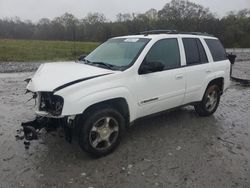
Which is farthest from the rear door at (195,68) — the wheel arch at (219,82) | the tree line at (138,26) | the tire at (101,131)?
the tree line at (138,26)

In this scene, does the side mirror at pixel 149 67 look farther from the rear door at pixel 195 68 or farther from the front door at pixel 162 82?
the rear door at pixel 195 68

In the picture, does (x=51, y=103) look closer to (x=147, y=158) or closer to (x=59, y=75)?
(x=59, y=75)

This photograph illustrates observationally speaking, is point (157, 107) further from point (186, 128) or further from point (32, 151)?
point (32, 151)

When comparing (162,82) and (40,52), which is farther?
(40,52)

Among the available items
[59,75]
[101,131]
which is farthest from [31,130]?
[101,131]

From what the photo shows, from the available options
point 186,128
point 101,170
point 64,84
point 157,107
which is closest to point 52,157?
point 101,170

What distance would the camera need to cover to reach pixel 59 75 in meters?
4.52

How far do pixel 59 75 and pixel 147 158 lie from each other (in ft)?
6.07

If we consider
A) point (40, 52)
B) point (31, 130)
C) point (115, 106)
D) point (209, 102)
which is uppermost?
point (40, 52)

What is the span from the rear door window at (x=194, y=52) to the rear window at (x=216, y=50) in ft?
1.12

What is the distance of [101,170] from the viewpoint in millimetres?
4180

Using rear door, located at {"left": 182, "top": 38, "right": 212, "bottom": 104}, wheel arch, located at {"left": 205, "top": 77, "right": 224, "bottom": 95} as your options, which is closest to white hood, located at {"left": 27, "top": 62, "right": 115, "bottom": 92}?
rear door, located at {"left": 182, "top": 38, "right": 212, "bottom": 104}

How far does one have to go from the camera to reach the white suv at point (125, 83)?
420cm

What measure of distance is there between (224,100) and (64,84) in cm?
600
